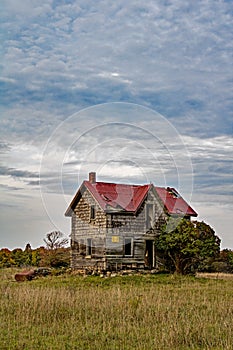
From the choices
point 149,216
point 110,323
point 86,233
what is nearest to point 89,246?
point 86,233

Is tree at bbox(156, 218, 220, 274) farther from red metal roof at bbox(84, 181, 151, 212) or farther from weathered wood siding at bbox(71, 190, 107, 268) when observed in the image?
weathered wood siding at bbox(71, 190, 107, 268)

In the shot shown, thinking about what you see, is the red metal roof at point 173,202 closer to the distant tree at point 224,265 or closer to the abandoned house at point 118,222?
the abandoned house at point 118,222

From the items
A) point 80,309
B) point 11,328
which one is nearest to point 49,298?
point 80,309

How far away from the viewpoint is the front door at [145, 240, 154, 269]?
33.0 m

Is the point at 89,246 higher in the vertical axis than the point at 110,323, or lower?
higher

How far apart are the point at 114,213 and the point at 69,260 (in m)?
8.39

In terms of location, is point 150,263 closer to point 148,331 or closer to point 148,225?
point 148,225

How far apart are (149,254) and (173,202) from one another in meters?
4.07

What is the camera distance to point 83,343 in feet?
32.1

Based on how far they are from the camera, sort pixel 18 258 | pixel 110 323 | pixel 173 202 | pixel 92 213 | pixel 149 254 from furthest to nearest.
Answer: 1. pixel 18 258
2. pixel 173 202
3. pixel 149 254
4. pixel 92 213
5. pixel 110 323

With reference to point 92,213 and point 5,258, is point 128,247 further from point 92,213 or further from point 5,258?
point 5,258

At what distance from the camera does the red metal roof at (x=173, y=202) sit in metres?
34.0

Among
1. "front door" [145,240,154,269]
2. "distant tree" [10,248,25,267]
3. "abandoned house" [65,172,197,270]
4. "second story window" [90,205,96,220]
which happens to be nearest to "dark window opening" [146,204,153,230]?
"abandoned house" [65,172,197,270]

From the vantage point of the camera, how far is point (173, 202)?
35219 mm
